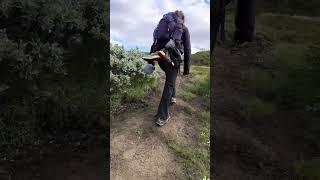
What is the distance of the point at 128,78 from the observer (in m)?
8.34

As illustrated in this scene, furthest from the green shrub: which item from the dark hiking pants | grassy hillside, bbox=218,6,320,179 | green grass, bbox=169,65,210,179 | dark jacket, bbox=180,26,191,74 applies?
dark jacket, bbox=180,26,191,74

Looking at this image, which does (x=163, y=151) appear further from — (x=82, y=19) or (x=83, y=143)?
(x=82, y=19)

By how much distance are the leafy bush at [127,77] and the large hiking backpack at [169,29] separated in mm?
1114

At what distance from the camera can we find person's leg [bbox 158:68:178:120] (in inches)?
301

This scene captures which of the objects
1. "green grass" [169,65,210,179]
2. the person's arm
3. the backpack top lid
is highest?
the backpack top lid

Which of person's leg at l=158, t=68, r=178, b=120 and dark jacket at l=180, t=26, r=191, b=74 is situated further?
person's leg at l=158, t=68, r=178, b=120

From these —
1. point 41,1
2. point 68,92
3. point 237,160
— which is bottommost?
point 237,160

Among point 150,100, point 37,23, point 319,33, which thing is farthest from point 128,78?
point 319,33

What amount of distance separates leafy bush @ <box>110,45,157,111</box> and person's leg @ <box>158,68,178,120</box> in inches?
26.3

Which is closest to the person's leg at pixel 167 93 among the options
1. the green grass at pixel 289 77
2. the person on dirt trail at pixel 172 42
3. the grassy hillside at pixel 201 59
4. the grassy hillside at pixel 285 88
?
the person on dirt trail at pixel 172 42

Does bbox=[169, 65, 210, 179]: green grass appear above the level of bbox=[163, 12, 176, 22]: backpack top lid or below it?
below

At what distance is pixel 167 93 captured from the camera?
7.79m

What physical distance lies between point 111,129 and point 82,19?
205 cm

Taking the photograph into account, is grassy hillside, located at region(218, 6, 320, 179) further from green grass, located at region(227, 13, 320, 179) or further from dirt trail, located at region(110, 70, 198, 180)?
dirt trail, located at region(110, 70, 198, 180)
